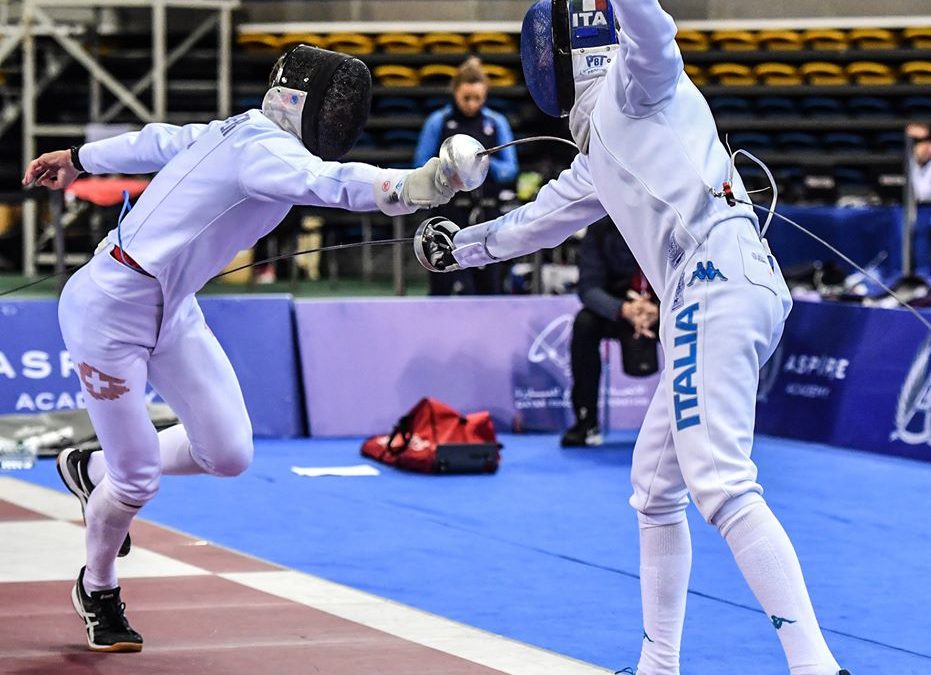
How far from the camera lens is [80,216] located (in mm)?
13453

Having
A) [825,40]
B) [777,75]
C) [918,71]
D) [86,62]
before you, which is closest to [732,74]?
[777,75]

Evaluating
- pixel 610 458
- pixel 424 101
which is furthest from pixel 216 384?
pixel 424 101

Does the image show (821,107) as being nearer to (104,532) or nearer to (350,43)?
(350,43)

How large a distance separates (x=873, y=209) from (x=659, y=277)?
7465 millimetres

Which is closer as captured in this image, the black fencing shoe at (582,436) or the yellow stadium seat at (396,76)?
the black fencing shoe at (582,436)

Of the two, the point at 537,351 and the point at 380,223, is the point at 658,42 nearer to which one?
the point at 537,351

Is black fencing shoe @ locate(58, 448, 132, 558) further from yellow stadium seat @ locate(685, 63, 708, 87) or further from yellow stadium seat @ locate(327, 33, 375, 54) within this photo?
yellow stadium seat @ locate(685, 63, 708, 87)

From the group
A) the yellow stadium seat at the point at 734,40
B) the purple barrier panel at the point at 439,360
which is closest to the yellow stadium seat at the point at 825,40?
the yellow stadium seat at the point at 734,40

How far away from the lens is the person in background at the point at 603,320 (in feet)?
24.5

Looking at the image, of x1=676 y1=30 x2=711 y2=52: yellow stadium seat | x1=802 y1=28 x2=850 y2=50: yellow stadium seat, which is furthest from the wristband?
x1=802 y1=28 x2=850 y2=50: yellow stadium seat

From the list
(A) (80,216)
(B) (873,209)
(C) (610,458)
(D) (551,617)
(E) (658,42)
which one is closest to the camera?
(E) (658,42)

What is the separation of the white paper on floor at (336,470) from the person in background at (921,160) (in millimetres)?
4824

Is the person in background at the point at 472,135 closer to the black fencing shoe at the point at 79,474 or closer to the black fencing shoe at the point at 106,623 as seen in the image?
the black fencing shoe at the point at 79,474

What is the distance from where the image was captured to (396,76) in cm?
1484
